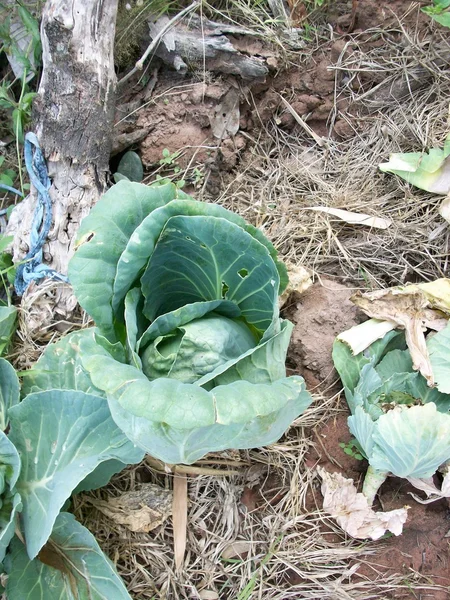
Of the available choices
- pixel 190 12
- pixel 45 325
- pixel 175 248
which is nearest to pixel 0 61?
pixel 190 12

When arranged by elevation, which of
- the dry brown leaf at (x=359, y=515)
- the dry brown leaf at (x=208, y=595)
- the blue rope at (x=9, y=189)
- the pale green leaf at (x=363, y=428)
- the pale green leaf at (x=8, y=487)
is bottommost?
the dry brown leaf at (x=208, y=595)

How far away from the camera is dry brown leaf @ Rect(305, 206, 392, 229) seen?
7.88 ft

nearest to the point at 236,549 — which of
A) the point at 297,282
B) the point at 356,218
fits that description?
the point at 297,282

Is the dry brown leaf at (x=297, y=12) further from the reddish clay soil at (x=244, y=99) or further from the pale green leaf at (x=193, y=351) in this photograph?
the pale green leaf at (x=193, y=351)

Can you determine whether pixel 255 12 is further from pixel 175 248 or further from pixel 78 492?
pixel 78 492

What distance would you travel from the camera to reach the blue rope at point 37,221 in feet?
7.61

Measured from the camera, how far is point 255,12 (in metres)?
2.66

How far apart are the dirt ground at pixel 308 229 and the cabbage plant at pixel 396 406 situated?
0.38ft

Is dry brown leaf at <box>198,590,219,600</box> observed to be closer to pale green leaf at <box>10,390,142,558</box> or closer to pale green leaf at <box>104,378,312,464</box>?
pale green leaf at <box>10,390,142,558</box>

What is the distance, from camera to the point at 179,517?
2.10m

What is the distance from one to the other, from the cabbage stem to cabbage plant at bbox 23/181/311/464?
533 mm

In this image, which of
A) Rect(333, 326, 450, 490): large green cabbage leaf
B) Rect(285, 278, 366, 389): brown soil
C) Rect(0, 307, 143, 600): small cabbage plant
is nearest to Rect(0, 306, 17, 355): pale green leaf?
Rect(0, 307, 143, 600): small cabbage plant

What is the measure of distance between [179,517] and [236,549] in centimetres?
26

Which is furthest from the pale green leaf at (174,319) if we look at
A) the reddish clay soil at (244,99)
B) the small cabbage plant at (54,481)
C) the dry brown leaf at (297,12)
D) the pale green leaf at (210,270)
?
the dry brown leaf at (297,12)
